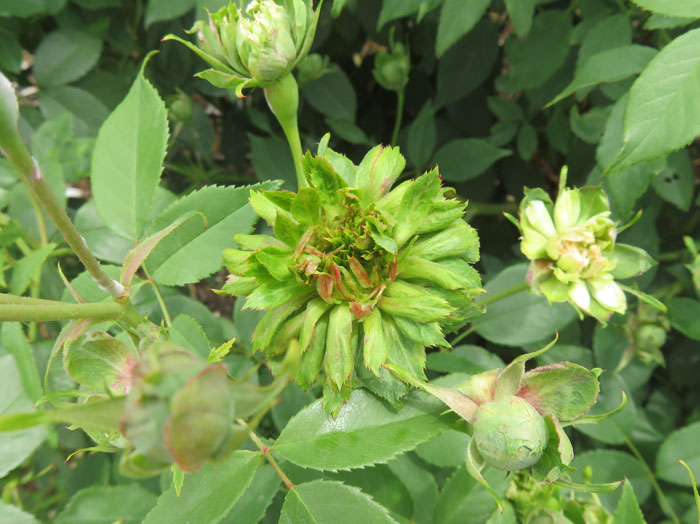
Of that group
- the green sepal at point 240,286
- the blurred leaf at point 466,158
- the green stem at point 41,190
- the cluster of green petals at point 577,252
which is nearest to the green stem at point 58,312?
the green stem at point 41,190

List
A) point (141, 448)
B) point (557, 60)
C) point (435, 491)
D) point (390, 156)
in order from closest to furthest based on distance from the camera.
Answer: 1. point (141, 448)
2. point (390, 156)
3. point (435, 491)
4. point (557, 60)

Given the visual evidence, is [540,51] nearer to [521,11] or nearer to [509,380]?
[521,11]

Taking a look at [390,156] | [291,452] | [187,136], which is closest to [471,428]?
[291,452]

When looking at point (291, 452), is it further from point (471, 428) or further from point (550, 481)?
point (550, 481)

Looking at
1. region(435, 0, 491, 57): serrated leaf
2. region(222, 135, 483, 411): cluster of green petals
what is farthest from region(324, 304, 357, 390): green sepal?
region(435, 0, 491, 57): serrated leaf

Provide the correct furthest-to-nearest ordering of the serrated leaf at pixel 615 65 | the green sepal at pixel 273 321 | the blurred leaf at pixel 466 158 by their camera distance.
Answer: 1. the blurred leaf at pixel 466 158
2. the serrated leaf at pixel 615 65
3. the green sepal at pixel 273 321

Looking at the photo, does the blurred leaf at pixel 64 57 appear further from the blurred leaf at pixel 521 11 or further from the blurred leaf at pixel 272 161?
the blurred leaf at pixel 521 11

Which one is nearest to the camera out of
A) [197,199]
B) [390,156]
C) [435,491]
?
[390,156]
